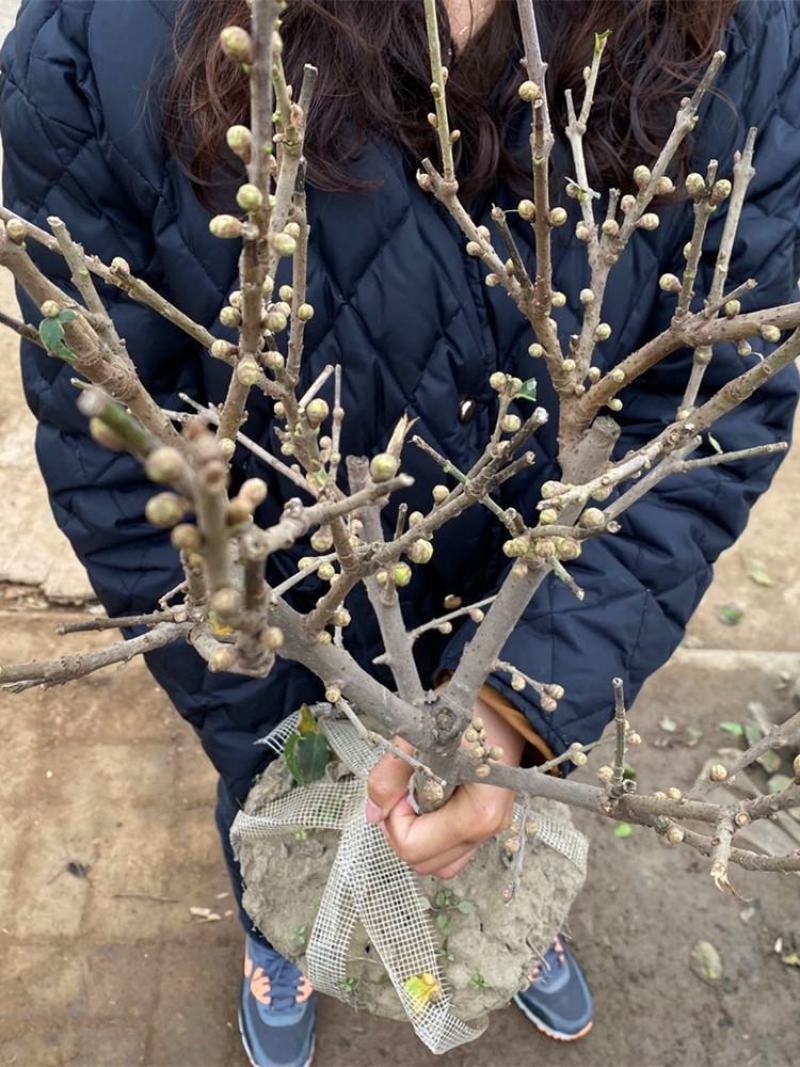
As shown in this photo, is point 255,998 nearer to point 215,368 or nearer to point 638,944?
point 638,944

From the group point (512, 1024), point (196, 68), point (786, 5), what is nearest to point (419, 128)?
point (196, 68)

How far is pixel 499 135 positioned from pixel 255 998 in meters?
1.57

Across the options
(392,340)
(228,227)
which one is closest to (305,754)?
(392,340)

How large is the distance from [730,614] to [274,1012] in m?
1.65

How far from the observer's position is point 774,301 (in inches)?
48.9

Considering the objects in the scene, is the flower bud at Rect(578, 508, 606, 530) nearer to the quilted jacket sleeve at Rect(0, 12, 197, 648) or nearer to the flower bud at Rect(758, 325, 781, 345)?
the flower bud at Rect(758, 325, 781, 345)

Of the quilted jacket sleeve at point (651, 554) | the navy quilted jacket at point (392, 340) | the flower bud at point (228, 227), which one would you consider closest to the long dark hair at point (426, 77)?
the navy quilted jacket at point (392, 340)

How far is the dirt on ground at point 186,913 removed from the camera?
5.95ft

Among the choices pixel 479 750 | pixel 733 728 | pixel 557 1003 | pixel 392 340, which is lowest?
pixel 557 1003

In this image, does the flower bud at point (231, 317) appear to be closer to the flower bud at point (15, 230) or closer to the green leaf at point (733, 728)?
the flower bud at point (15, 230)

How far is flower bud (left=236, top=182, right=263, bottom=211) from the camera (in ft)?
1.52

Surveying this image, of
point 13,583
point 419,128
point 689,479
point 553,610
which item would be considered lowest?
point 13,583

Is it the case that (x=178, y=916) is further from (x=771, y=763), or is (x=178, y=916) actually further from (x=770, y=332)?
(x=770, y=332)

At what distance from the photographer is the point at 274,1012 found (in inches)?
69.7
